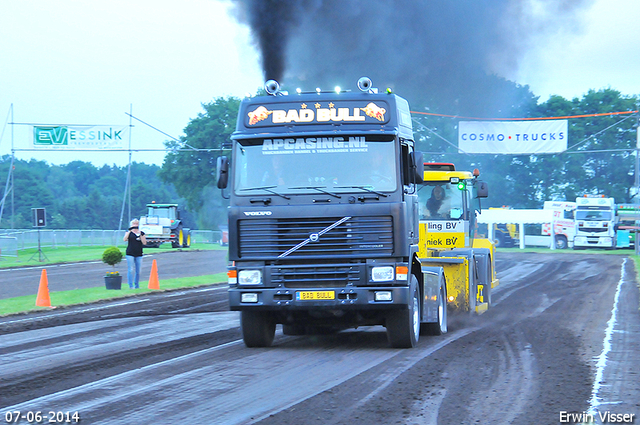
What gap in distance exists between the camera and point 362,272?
981cm

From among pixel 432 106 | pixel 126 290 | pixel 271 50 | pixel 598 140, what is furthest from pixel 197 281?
pixel 598 140

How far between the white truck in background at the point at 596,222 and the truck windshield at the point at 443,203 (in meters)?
37.8

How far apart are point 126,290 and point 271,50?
8.09m

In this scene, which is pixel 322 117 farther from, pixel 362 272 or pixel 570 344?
pixel 570 344

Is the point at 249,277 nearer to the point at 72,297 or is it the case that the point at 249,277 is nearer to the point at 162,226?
the point at 72,297

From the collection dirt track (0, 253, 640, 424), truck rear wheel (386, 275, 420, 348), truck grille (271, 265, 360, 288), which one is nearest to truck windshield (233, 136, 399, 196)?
truck grille (271, 265, 360, 288)

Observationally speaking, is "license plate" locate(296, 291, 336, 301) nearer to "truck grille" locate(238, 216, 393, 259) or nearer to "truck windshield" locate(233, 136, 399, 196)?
"truck grille" locate(238, 216, 393, 259)

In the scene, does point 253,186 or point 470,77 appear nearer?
point 253,186

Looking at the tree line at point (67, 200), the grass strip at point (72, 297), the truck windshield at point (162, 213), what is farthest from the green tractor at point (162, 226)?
the tree line at point (67, 200)

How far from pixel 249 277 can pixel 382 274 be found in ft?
5.65

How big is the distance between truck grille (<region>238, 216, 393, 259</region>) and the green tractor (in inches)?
1619

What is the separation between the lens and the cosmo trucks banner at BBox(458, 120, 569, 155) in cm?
4041

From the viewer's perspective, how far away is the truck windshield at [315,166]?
995 centimetres

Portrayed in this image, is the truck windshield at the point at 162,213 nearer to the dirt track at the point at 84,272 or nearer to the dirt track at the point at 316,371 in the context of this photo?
the dirt track at the point at 84,272
